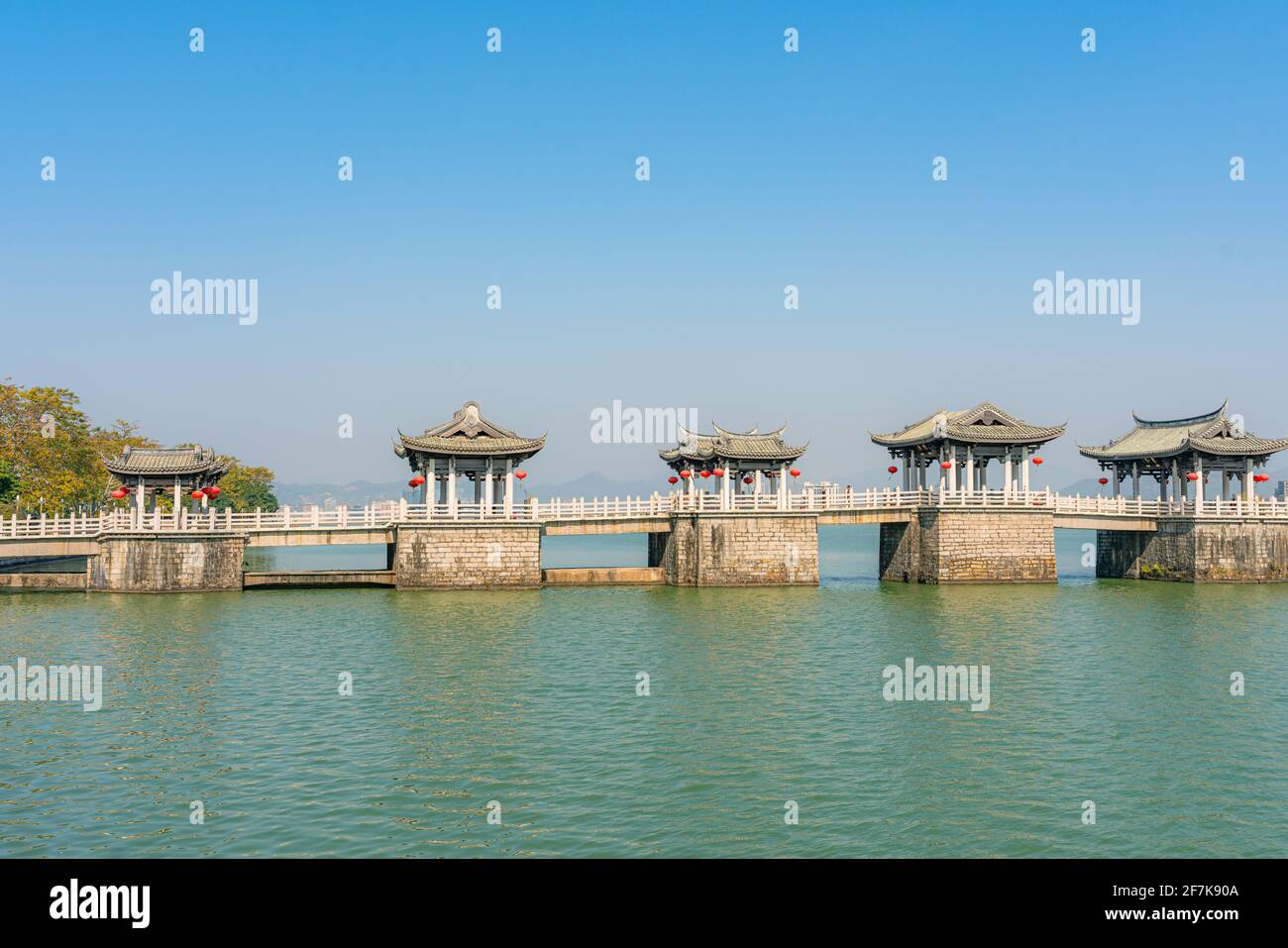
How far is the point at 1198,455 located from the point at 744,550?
65.7 feet

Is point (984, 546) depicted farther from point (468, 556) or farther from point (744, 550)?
point (468, 556)

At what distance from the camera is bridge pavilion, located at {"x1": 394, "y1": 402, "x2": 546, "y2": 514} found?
1344 inches

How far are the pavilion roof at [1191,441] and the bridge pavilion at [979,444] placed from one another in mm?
6632

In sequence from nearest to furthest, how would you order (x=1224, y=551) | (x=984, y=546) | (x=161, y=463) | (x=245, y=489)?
(x=161, y=463), (x=984, y=546), (x=1224, y=551), (x=245, y=489)

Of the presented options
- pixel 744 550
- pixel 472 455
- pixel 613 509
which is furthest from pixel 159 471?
pixel 744 550

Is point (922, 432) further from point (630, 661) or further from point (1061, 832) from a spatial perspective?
point (1061, 832)

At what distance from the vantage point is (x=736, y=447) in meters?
36.5

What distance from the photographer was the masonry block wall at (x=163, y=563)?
32375mm

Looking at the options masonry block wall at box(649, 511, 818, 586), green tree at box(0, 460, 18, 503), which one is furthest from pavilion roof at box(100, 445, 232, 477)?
masonry block wall at box(649, 511, 818, 586)

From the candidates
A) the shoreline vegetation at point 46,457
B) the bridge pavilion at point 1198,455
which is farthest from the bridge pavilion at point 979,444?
the shoreline vegetation at point 46,457
